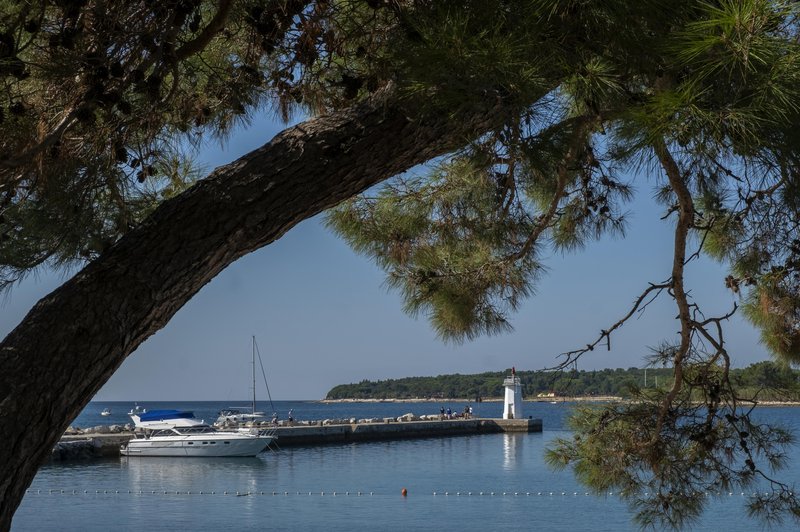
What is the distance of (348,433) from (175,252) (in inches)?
1308

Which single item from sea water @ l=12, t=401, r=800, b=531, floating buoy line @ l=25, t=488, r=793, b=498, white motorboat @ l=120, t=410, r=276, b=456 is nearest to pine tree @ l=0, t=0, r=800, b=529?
sea water @ l=12, t=401, r=800, b=531

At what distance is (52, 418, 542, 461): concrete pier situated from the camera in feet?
93.1

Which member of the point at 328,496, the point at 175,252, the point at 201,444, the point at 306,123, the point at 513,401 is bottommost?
the point at 328,496

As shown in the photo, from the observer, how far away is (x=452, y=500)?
68.6 feet

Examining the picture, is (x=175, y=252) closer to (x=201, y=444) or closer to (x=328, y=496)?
(x=328, y=496)

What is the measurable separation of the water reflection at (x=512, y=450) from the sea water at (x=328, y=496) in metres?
0.09

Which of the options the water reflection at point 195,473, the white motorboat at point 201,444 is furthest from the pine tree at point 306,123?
the white motorboat at point 201,444

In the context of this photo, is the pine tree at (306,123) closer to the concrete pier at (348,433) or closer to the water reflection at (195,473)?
the water reflection at (195,473)

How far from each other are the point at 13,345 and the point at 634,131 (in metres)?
1.41

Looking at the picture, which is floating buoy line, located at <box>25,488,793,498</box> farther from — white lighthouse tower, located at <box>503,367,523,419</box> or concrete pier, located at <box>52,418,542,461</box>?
white lighthouse tower, located at <box>503,367,523,419</box>

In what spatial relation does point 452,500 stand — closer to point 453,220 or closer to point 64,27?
point 453,220

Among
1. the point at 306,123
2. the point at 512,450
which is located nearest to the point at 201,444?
the point at 512,450

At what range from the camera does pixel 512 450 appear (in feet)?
111

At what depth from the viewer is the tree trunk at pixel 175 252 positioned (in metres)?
2.00
